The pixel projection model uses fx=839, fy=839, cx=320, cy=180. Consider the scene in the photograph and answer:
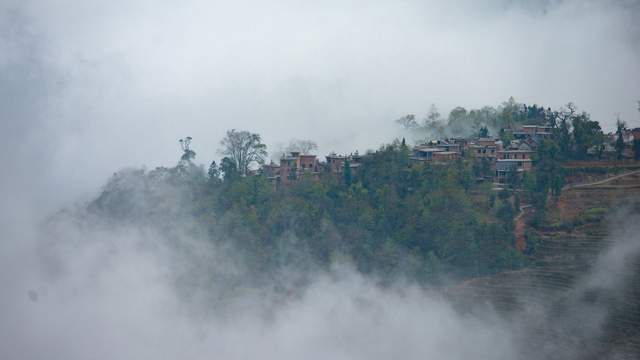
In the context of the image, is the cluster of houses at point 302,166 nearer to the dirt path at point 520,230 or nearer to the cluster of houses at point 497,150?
the cluster of houses at point 497,150

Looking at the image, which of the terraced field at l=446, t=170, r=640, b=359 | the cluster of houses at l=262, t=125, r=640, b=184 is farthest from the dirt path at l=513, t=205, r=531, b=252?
the cluster of houses at l=262, t=125, r=640, b=184

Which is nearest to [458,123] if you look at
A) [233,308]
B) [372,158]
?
[372,158]

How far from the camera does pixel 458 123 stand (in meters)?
29.2

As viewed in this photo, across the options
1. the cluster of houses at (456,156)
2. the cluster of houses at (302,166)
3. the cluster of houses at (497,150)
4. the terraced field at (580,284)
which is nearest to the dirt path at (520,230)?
the terraced field at (580,284)

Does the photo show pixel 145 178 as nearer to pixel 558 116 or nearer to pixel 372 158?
pixel 372 158

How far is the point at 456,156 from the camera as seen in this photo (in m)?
24.9

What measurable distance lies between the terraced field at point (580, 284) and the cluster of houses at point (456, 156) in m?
2.50

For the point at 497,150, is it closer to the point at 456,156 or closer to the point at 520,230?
the point at 456,156

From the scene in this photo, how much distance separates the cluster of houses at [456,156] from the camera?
23.8 m

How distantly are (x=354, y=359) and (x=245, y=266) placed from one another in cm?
429

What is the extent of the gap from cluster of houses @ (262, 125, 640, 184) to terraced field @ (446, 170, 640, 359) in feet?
8.19

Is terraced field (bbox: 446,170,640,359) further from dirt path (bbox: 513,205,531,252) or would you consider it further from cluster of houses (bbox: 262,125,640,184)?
cluster of houses (bbox: 262,125,640,184)

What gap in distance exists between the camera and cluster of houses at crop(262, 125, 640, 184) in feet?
78.2

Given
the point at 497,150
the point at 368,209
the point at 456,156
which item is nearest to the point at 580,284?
the point at 368,209
